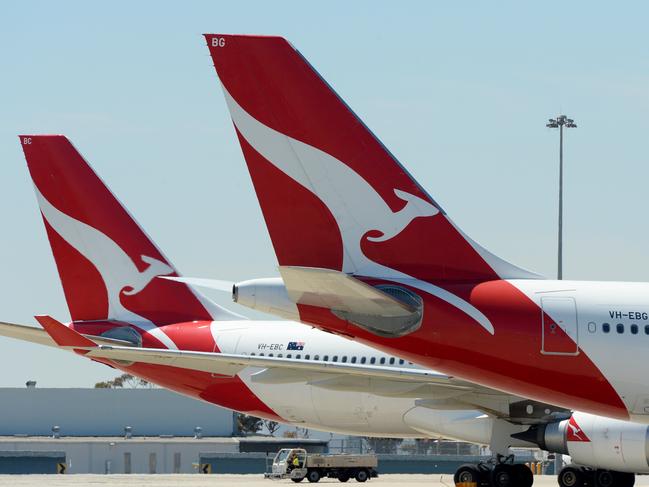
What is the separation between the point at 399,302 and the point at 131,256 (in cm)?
1616

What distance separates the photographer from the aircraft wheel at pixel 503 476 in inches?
1023

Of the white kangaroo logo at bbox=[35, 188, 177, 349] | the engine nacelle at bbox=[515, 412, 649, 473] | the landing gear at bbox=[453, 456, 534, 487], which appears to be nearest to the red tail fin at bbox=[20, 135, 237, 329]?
the white kangaroo logo at bbox=[35, 188, 177, 349]

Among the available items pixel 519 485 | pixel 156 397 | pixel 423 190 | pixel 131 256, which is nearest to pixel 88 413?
pixel 156 397

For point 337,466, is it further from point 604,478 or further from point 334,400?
point 604,478

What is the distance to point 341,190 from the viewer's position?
778 inches

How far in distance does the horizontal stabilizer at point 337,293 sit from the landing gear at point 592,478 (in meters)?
10.3

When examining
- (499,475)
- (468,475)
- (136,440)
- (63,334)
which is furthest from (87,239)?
(136,440)

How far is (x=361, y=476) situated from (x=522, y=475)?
49.1 ft

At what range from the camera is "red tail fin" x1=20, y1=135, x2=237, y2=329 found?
110ft

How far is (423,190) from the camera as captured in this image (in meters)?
20.3

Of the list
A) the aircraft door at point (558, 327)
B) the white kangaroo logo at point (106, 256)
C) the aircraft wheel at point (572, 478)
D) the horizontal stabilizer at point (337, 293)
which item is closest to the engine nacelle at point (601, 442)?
the aircraft wheel at point (572, 478)

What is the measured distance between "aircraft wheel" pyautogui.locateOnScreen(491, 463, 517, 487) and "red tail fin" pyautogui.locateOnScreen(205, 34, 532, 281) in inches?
290

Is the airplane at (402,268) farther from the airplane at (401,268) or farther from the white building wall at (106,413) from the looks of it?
the white building wall at (106,413)

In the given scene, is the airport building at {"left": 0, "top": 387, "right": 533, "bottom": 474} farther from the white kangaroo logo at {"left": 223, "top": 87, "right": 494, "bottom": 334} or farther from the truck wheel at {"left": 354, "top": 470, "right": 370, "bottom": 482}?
the white kangaroo logo at {"left": 223, "top": 87, "right": 494, "bottom": 334}
